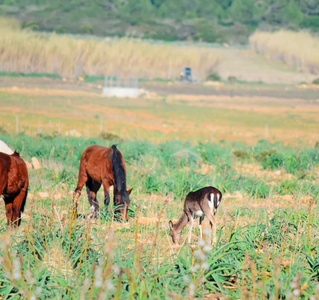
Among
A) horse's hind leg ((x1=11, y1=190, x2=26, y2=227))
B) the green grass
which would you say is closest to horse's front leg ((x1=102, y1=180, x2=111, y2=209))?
the green grass

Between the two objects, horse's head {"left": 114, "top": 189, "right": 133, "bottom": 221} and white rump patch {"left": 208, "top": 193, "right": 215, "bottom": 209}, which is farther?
horse's head {"left": 114, "top": 189, "right": 133, "bottom": 221}

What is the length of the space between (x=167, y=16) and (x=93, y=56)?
25129mm

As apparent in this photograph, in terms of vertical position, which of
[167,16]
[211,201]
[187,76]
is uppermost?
[167,16]

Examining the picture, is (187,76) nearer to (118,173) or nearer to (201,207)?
(118,173)

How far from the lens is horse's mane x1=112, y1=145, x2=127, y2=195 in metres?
6.72

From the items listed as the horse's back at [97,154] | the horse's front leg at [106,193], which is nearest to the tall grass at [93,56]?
the horse's back at [97,154]

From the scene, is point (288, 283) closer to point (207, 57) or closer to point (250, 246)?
point (250, 246)

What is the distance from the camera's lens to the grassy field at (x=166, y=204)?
403cm

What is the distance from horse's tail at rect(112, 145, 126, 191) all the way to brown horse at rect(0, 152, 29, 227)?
124 centimetres

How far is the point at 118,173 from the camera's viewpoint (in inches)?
269

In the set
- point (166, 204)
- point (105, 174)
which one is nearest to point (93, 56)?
point (105, 174)

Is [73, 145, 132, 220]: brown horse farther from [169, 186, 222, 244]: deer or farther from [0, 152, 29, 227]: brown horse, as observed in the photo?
A: [169, 186, 222, 244]: deer

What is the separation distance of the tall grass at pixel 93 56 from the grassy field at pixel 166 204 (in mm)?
3135

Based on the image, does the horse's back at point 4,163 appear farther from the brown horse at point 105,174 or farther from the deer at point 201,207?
the deer at point 201,207
